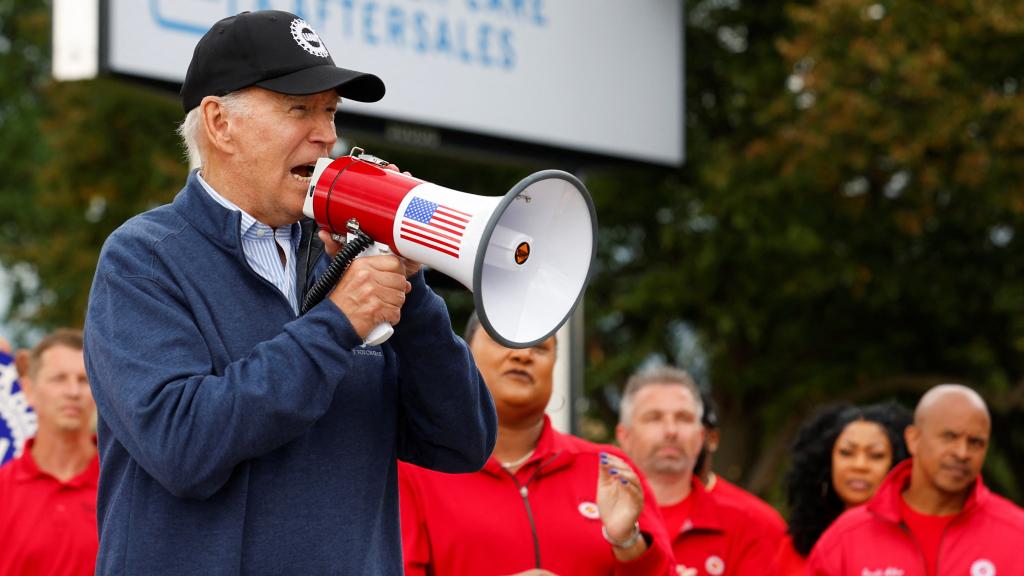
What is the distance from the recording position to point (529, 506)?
4.21 metres

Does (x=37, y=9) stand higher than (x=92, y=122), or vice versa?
(x=37, y=9)

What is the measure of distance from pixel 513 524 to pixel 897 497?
2.01 metres

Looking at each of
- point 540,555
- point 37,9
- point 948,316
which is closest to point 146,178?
point 37,9

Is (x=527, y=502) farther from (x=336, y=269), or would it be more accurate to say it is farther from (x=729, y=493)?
(x=729, y=493)

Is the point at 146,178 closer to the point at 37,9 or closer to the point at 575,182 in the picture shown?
the point at 37,9

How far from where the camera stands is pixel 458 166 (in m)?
12.8

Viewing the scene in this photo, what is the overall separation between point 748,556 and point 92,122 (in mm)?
9055

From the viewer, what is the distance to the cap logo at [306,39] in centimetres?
259

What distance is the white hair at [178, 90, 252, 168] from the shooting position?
2.58m

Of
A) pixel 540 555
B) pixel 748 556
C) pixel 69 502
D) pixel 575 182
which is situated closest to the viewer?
pixel 575 182

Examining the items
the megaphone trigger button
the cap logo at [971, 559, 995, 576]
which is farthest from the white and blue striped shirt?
the cap logo at [971, 559, 995, 576]

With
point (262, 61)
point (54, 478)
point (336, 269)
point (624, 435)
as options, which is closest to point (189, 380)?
point (336, 269)

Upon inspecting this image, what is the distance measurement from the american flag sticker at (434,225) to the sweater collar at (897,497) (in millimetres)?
3458

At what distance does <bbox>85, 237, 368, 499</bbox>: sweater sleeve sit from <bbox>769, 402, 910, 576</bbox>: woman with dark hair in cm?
423
